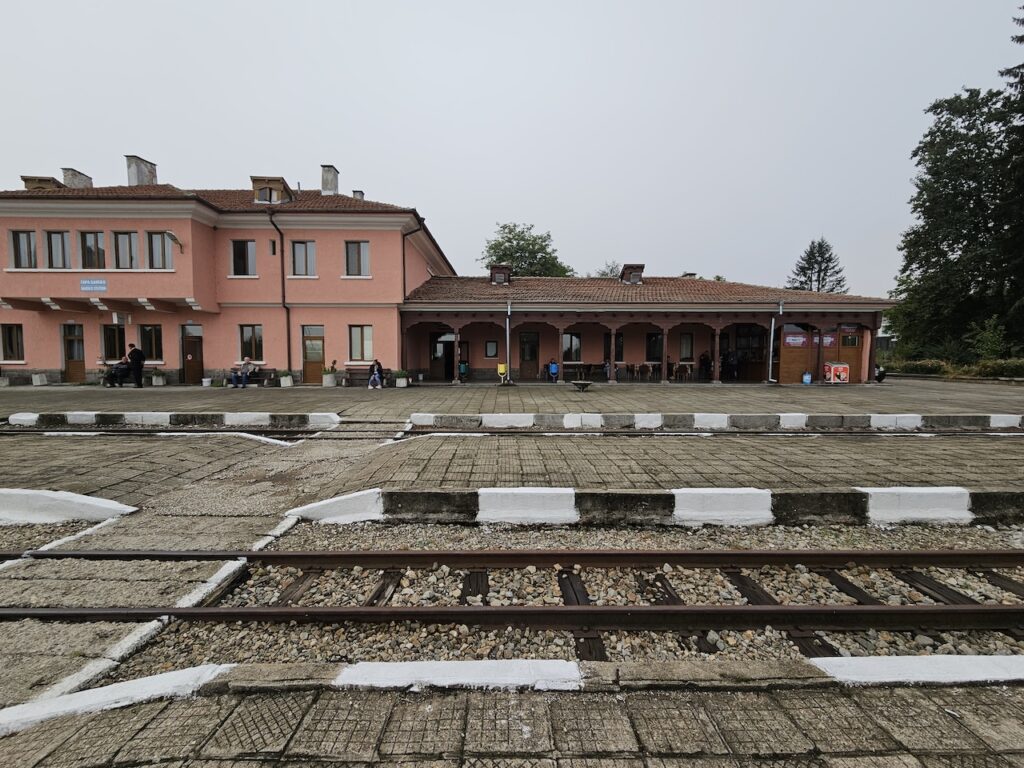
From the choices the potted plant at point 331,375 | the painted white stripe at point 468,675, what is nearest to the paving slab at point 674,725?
the painted white stripe at point 468,675

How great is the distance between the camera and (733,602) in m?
3.29

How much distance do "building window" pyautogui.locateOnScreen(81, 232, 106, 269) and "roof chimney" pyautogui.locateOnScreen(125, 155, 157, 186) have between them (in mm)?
4517

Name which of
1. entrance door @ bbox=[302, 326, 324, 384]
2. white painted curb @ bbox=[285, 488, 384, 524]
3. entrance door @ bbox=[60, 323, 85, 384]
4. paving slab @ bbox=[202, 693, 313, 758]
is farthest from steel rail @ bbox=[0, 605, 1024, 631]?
entrance door @ bbox=[60, 323, 85, 384]

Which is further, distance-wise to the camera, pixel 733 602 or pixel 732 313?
pixel 732 313

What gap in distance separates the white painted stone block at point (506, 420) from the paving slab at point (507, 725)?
26.2ft

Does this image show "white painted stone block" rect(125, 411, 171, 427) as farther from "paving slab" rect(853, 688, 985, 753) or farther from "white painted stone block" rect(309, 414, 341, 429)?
"paving slab" rect(853, 688, 985, 753)

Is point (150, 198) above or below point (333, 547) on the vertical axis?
above

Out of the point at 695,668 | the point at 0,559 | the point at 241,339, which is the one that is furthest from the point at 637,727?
the point at 241,339

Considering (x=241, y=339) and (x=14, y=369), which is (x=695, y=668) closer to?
(x=241, y=339)

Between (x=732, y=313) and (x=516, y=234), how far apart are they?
84.3ft

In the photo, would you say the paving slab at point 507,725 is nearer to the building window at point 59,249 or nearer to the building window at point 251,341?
the building window at point 251,341

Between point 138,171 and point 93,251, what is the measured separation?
18.6 ft

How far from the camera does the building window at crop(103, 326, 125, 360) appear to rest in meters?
20.2

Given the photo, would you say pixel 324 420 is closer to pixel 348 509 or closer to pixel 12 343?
pixel 348 509
